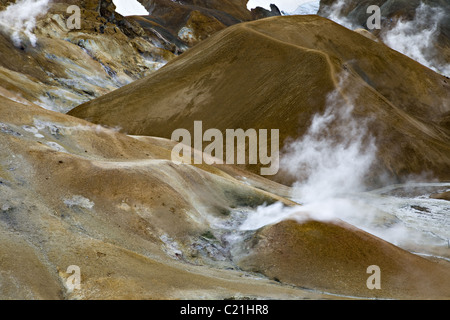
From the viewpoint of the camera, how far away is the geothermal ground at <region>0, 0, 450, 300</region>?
11.6m

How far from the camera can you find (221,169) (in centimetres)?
2659

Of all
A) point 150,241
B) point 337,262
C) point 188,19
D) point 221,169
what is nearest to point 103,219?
point 150,241

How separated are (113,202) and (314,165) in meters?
18.4

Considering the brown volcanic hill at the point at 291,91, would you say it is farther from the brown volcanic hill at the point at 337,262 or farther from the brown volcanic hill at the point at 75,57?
the brown volcanic hill at the point at 337,262

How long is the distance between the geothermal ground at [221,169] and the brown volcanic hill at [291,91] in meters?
0.16

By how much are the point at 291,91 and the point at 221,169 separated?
12191 millimetres

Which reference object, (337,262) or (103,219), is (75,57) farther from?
(337,262)

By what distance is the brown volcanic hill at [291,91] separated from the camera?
32.5 m

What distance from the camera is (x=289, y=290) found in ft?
38.0

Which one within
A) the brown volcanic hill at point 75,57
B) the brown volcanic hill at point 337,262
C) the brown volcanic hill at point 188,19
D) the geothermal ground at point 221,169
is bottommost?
the brown volcanic hill at point 337,262

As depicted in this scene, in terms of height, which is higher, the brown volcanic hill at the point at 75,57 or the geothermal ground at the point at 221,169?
the brown volcanic hill at the point at 75,57

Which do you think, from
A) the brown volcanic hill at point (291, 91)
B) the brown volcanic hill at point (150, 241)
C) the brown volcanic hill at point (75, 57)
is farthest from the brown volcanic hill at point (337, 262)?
the brown volcanic hill at point (75, 57)

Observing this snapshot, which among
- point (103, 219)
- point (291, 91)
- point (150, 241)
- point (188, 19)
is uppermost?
point (188, 19)
